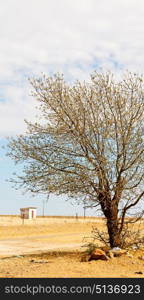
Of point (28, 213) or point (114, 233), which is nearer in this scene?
point (114, 233)

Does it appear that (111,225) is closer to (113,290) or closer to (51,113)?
(51,113)

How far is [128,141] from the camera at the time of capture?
15.1m

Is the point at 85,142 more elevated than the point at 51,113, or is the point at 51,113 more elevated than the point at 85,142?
the point at 51,113

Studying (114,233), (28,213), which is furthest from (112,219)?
(28,213)

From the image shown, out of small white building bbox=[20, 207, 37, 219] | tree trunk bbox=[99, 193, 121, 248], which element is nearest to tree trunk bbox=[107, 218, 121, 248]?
tree trunk bbox=[99, 193, 121, 248]

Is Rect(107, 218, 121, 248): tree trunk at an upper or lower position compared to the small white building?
lower

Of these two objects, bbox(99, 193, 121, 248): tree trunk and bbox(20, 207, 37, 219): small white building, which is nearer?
bbox(99, 193, 121, 248): tree trunk

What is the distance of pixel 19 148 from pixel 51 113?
5.19 feet

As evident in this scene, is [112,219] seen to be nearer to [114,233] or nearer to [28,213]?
[114,233]

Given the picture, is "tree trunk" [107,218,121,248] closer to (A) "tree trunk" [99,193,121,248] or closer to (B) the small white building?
(A) "tree trunk" [99,193,121,248]

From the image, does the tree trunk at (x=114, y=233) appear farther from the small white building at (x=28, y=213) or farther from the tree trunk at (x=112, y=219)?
the small white building at (x=28, y=213)

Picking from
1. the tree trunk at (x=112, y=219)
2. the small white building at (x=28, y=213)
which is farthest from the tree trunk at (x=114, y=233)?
the small white building at (x=28, y=213)

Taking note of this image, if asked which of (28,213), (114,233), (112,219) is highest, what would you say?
(28,213)

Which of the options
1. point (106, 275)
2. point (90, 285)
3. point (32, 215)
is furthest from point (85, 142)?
point (32, 215)
